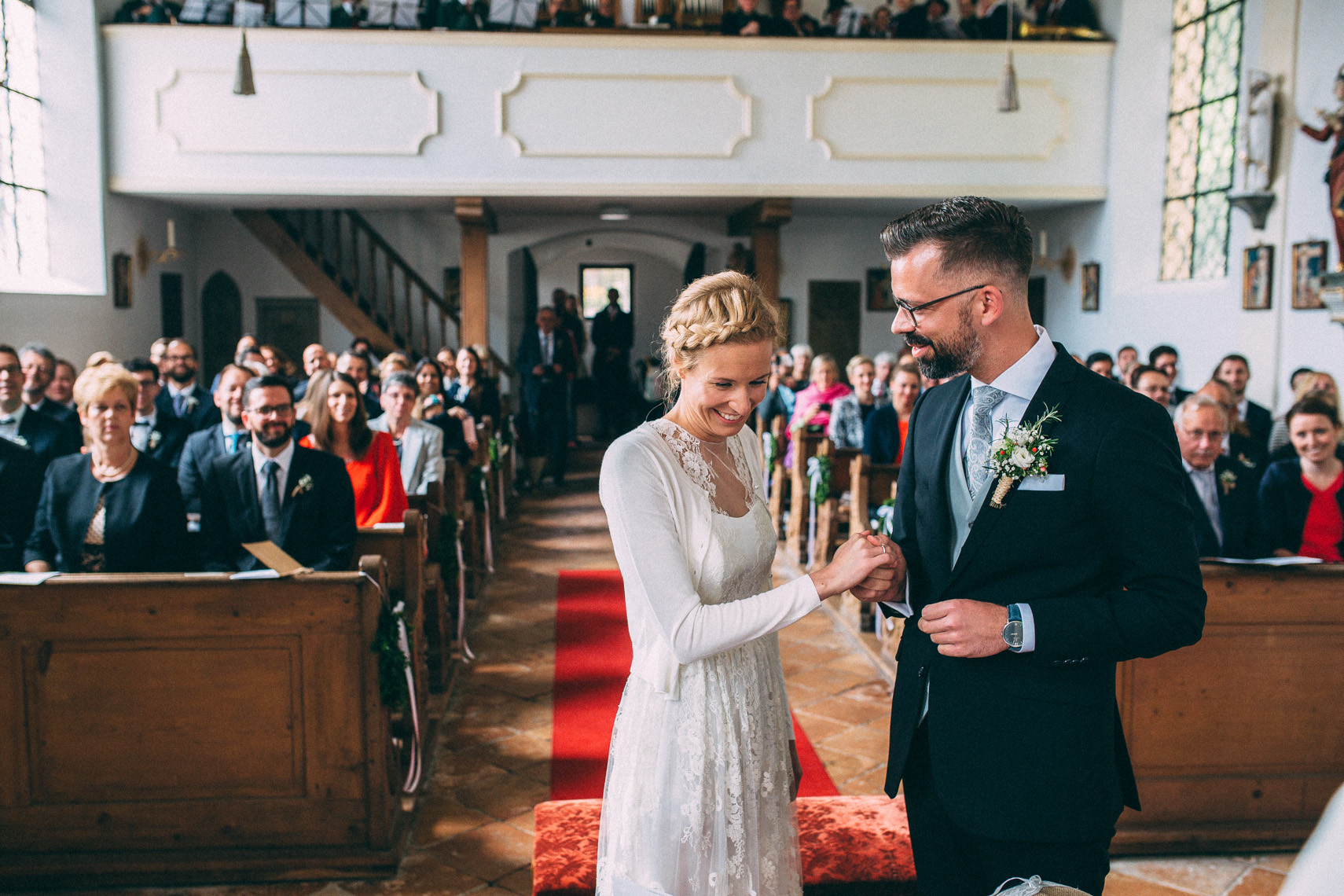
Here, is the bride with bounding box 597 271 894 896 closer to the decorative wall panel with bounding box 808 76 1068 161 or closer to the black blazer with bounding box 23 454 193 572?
the black blazer with bounding box 23 454 193 572

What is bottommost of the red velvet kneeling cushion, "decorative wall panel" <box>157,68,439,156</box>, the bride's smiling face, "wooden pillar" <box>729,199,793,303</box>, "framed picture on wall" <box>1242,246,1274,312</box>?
the red velvet kneeling cushion

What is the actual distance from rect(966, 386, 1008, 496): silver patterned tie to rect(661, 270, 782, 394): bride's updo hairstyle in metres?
0.37

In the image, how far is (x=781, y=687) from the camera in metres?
1.96

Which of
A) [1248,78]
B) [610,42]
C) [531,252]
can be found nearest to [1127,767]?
[1248,78]

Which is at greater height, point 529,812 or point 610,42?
point 610,42

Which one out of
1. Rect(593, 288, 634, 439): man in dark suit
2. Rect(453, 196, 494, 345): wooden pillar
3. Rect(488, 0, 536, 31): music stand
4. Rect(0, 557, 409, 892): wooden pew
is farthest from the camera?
Rect(593, 288, 634, 439): man in dark suit

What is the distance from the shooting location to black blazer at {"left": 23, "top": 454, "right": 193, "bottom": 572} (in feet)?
11.7

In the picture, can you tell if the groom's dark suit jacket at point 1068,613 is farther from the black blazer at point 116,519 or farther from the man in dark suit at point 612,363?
the man in dark suit at point 612,363

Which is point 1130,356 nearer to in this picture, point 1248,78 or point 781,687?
point 1248,78

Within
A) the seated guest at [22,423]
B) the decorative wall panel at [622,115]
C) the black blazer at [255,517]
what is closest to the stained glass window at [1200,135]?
the decorative wall panel at [622,115]

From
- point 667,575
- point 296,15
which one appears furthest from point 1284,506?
point 296,15

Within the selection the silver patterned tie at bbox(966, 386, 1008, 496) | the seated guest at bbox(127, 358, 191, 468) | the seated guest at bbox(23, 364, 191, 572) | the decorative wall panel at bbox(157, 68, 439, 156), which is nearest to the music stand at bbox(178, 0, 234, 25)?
the decorative wall panel at bbox(157, 68, 439, 156)

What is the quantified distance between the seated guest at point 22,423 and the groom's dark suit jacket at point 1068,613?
4.75 metres

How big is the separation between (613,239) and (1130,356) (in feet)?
24.6
